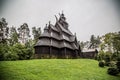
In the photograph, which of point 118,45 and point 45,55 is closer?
point 118,45

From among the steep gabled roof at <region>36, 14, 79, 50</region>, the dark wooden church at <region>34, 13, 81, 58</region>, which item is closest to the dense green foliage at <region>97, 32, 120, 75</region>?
the dark wooden church at <region>34, 13, 81, 58</region>

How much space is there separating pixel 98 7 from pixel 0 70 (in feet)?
28.4

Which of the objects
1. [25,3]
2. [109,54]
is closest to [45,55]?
[109,54]

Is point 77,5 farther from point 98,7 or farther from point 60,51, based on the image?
point 60,51

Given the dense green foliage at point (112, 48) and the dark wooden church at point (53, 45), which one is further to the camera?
the dark wooden church at point (53, 45)

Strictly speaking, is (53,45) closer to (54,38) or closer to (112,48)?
(54,38)

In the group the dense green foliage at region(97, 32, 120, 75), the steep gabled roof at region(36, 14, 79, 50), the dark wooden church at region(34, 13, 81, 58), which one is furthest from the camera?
the steep gabled roof at region(36, 14, 79, 50)

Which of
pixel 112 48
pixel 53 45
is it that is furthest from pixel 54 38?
pixel 112 48

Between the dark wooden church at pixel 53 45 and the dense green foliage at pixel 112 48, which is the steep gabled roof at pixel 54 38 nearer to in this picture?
the dark wooden church at pixel 53 45

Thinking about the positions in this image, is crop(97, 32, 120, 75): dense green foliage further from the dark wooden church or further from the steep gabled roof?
the steep gabled roof

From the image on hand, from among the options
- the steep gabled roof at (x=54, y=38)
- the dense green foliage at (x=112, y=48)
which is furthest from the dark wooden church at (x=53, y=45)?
the dense green foliage at (x=112, y=48)

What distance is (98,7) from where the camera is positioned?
9.91 meters

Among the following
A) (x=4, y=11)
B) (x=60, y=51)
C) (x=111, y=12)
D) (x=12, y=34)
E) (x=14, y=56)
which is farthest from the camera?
(x=12, y=34)

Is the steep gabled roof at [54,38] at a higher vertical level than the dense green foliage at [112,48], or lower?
higher
